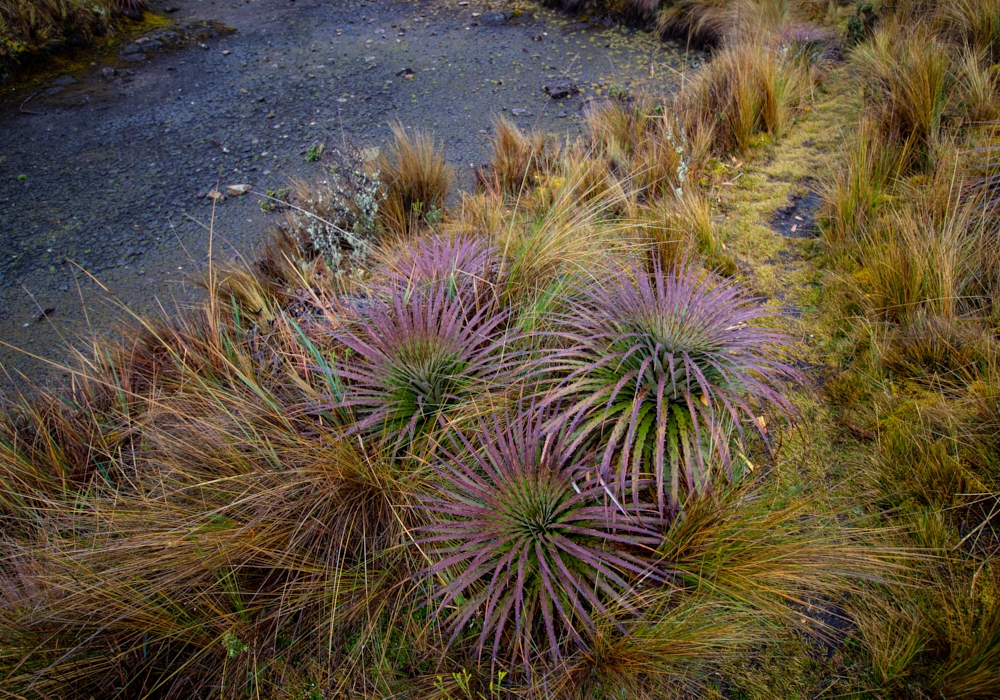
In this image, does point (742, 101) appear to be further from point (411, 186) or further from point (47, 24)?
point (47, 24)

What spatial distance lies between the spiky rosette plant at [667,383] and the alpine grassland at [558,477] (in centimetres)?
1

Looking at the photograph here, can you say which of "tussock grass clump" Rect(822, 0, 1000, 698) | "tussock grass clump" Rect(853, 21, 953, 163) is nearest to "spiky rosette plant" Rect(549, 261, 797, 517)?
"tussock grass clump" Rect(822, 0, 1000, 698)

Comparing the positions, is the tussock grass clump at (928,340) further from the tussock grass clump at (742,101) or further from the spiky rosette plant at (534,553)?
the spiky rosette plant at (534,553)

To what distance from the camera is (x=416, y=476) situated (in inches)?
77.0

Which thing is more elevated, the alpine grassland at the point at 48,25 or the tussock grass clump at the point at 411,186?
the alpine grassland at the point at 48,25

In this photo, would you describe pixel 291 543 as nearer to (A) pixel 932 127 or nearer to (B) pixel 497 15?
(A) pixel 932 127

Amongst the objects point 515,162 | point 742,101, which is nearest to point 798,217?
point 742,101

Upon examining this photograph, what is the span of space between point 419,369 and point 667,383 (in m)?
0.85

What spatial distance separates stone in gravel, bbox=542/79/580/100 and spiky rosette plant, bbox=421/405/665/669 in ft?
13.4

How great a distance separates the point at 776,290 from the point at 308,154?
3.47 m

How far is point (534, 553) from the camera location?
167 cm

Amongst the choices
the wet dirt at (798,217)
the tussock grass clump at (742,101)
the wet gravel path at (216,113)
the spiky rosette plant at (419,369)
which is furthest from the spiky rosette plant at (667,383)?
the wet gravel path at (216,113)

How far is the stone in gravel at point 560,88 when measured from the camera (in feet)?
16.7

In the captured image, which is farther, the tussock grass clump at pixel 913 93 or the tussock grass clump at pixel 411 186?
the tussock grass clump at pixel 411 186
